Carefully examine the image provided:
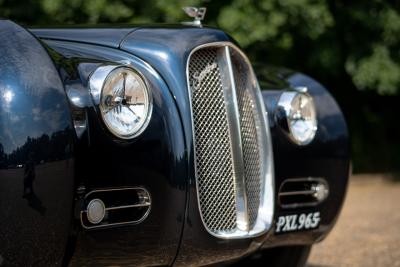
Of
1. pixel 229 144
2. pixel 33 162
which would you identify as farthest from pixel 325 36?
pixel 33 162

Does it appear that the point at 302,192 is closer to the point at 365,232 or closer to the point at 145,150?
the point at 145,150

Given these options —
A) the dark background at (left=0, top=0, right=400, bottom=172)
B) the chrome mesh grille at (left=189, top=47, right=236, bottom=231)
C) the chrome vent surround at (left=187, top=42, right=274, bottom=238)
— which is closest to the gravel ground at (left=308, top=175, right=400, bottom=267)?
the dark background at (left=0, top=0, right=400, bottom=172)

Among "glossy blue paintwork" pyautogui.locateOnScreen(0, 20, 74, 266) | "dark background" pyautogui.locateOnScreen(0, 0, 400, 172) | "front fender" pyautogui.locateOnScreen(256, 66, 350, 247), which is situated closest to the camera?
"glossy blue paintwork" pyautogui.locateOnScreen(0, 20, 74, 266)

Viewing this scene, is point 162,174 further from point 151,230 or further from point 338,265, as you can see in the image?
point 338,265

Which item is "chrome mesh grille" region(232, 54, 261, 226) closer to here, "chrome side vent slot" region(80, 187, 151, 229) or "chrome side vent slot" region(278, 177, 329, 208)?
"chrome side vent slot" region(278, 177, 329, 208)

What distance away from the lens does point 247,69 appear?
11.0ft

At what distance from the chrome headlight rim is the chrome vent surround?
20cm

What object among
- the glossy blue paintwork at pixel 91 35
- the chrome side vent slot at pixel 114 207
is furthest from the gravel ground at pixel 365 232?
the chrome side vent slot at pixel 114 207

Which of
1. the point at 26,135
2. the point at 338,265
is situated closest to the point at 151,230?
the point at 26,135

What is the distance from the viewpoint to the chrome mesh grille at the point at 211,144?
3.06 m

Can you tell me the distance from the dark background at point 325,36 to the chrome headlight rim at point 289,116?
346 cm

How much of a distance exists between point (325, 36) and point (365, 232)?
3.68 m

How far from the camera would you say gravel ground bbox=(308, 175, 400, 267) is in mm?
5430

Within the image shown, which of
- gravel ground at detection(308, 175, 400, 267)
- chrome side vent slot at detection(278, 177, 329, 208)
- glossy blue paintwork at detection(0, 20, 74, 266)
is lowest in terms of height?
gravel ground at detection(308, 175, 400, 267)
